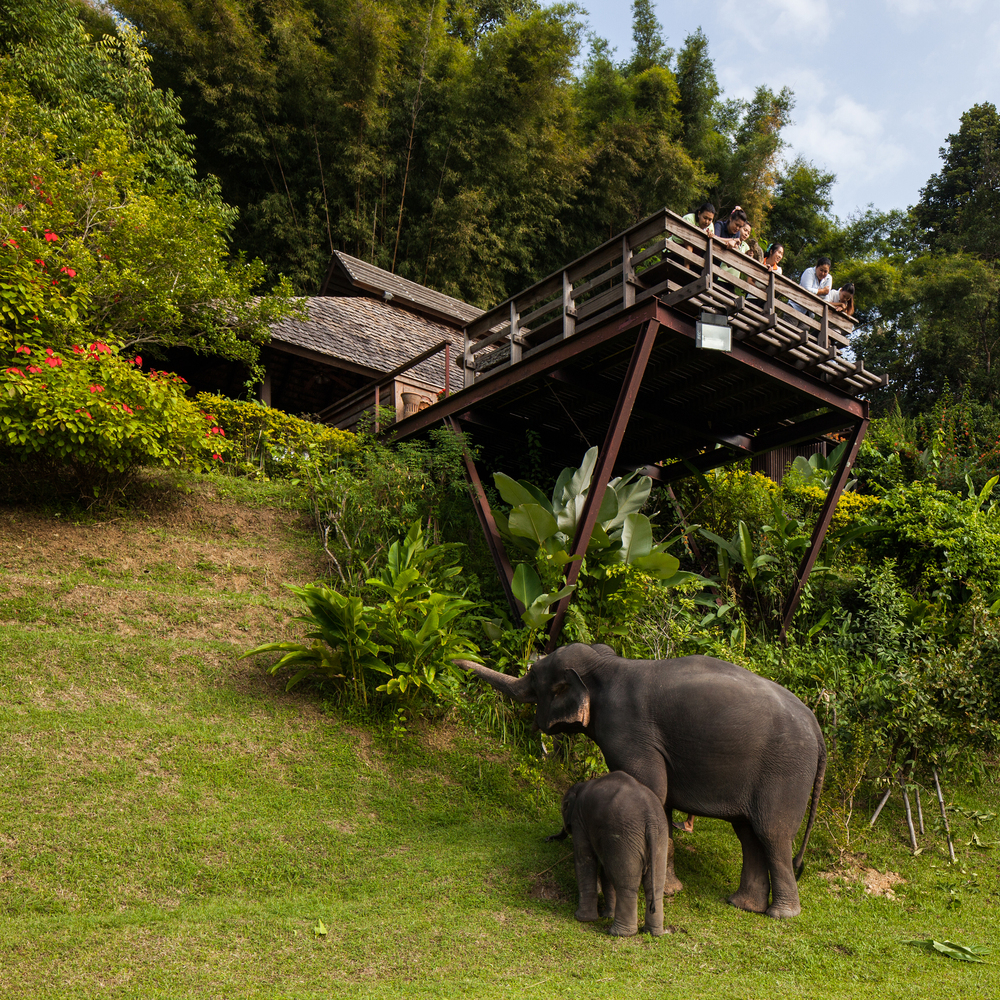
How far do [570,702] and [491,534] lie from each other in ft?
12.1

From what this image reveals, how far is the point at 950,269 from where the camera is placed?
25.0 meters

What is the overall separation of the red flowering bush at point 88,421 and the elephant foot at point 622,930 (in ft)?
23.8

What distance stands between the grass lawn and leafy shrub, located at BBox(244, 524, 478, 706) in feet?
1.21

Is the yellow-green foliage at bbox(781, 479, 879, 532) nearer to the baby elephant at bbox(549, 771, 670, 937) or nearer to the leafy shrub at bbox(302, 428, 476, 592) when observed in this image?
the leafy shrub at bbox(302, 428, 476, 592)

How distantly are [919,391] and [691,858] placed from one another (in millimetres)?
23749

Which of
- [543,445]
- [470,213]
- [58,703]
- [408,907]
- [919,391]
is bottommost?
[408,907]

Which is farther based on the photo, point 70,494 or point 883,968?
point 70,494

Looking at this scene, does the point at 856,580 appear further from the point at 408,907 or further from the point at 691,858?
the point at 408,907

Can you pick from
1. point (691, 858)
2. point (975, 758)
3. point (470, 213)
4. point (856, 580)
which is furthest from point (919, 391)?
point (691, 858)

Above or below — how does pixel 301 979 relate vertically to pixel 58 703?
below

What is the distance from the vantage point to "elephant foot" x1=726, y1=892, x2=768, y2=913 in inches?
205

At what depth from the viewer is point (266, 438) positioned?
12836 mm

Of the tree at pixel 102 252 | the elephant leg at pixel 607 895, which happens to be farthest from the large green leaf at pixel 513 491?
the tree at pixel 102 252

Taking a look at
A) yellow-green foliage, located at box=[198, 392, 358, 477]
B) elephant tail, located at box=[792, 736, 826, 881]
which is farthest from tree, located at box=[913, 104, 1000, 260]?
elephant tail, located at box=[792, 736, 826, 881]
